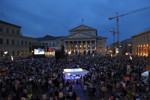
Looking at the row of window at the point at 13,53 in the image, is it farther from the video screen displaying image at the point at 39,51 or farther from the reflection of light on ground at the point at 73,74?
the reflection of light on ground at the point at 73,74

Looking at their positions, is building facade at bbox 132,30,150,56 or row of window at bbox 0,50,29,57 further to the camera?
building facade at bbox 132,30,150,56

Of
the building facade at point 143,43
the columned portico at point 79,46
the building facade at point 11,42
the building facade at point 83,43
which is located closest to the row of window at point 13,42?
the building facade at point 11,42

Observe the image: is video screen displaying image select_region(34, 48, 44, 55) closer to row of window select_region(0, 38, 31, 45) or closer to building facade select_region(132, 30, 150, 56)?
row of window select_region(0, 38, 31, 45)

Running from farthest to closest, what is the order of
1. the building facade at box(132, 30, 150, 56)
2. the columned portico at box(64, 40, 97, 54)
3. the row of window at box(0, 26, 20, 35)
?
the columned portico at box(64, 40, 97, 54), the building facade at box(132, 30, 150, 56), the row of window at box(0, 26, 20, 35)

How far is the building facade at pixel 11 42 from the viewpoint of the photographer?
1906 inches

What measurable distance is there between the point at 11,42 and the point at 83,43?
41.6 m

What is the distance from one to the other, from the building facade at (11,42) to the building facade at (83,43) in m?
25.1

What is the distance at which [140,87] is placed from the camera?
43.4ft

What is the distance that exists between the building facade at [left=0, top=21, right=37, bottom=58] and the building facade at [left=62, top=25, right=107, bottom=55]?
990 inches

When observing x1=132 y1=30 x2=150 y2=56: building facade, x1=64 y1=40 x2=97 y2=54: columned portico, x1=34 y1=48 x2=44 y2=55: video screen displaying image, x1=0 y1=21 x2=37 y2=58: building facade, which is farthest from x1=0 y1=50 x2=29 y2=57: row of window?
x1=132 y1=30 x2=150 y2=56: building facade

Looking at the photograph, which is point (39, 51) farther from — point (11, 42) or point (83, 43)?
point (83, 43)

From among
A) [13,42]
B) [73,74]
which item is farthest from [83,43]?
[73,74]

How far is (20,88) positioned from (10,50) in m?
43.5

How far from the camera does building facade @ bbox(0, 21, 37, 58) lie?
4841 cm
